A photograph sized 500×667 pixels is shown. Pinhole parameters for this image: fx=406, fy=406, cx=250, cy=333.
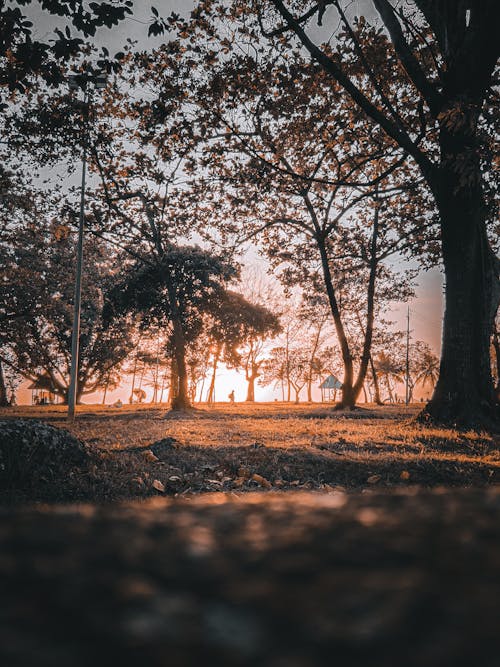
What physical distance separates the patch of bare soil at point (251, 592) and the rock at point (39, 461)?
15.8ft

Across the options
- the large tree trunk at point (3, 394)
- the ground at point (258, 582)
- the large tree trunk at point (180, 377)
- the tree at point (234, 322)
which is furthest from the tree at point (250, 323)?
the ground at point (258, 582)

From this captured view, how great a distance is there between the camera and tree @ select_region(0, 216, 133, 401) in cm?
2675

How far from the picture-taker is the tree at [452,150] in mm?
9070

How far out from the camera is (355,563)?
0.32 meters

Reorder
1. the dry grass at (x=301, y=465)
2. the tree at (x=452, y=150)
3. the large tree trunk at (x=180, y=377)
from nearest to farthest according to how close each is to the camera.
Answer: the dry grass at (x=301, y=465), the tree at (x=452, y=150), the large tree trunk at (x=180, y=377)

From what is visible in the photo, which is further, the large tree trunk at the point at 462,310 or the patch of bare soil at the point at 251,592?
the large tree trunk at the point at 462,310

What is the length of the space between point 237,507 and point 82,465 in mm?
5787

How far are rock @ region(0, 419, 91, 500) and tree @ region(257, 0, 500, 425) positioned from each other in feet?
28.0

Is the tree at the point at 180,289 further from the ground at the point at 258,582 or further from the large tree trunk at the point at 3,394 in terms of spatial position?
the ground at the point at 258,582

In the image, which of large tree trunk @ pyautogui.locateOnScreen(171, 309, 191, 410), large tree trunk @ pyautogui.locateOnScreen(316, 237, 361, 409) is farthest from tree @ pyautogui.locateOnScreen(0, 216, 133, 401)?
large tree trunk @ pyautogui.locateOnScreen(316, 237, 361, 409)

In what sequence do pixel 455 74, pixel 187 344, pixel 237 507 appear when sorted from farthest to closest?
1. pixel 187 344
2. pixel 455 74
3. pixel 237 507

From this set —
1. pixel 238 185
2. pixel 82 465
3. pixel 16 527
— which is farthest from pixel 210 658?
pixel 238 185

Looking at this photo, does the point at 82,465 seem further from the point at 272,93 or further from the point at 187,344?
the point at 187,344

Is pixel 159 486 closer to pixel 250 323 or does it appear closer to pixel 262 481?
pixel 262 481
